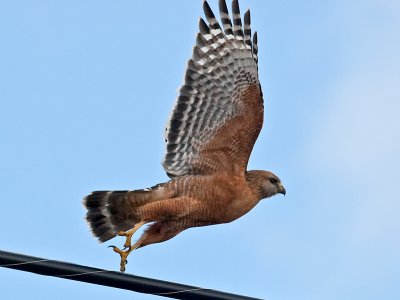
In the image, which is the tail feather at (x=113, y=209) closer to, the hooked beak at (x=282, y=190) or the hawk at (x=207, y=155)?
the hawk at (x=207, y=155)

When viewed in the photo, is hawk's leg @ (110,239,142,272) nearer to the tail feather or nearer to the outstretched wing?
the tail feather

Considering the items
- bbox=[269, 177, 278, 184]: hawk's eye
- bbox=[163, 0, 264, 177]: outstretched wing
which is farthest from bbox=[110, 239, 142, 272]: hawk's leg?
bbox=[269, 177, 278, 184]: hawk's eye

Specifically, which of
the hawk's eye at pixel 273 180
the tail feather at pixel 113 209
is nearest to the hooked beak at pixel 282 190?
the hawk's eye at pixel 273 180

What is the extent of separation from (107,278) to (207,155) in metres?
3.98

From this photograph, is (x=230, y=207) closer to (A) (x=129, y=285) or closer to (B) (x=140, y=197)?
(B) (x=140, y=197)

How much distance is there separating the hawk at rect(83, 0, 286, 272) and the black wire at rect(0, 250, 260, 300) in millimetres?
3122

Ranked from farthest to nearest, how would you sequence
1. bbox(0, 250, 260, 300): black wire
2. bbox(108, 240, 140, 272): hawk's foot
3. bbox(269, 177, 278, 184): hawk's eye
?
bbox(269, 177, 278, 184): hawk's eye
bbox(108, 240, 140, 272): hawk's foot
bbox(0, 250, 260, 300): black wire

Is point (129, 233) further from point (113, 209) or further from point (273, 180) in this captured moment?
point (273, 180)

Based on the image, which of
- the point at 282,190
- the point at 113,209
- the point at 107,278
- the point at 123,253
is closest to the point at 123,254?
the point at 123,253

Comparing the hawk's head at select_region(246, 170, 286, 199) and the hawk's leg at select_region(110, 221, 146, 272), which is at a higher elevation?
the hawk's head at select_region(246, 170, 286, 199)

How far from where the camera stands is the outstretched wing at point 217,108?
938cm

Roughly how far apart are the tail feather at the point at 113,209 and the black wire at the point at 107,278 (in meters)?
3.48

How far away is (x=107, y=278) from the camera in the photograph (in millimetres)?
5680

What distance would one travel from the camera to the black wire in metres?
5.38
